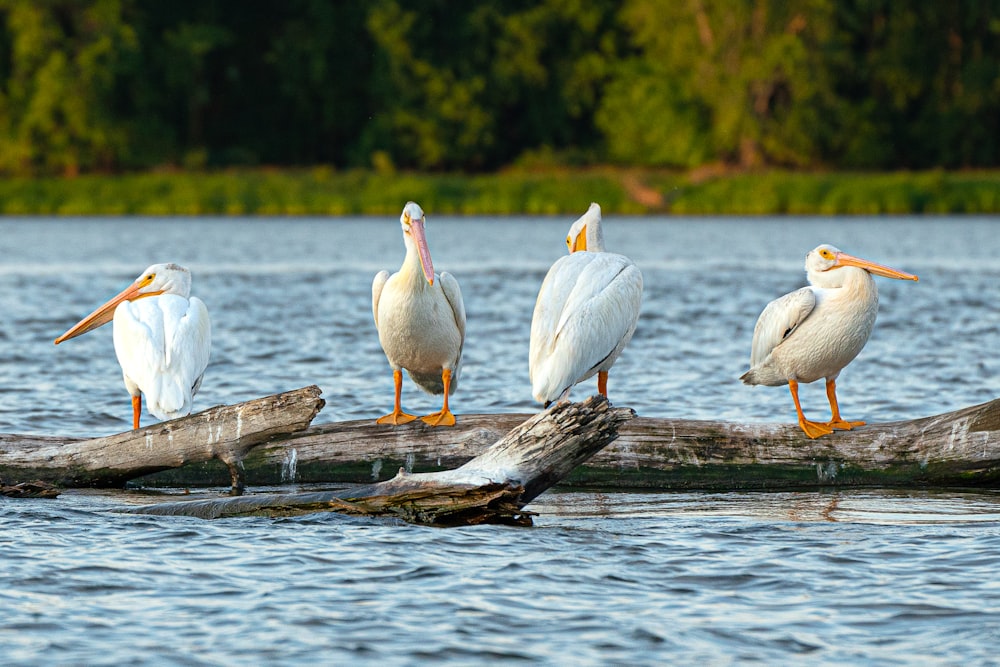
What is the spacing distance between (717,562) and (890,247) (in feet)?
71.2

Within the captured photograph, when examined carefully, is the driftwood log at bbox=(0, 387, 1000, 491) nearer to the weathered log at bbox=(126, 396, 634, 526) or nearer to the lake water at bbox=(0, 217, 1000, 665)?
the lake water at bbox=(0, 217, 1000, 665)

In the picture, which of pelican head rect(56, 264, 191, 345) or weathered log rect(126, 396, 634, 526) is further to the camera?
pelican head rect(56, 264, 191, 345)

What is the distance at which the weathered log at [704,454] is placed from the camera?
6.81 meters

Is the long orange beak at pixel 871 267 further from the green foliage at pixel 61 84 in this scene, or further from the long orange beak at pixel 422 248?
the green foliage at pixel 61 84

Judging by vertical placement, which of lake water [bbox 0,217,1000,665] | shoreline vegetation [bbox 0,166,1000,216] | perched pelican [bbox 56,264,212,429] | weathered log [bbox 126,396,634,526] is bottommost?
lake water [bbox 0,217,1000,665]

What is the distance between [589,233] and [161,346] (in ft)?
7.13

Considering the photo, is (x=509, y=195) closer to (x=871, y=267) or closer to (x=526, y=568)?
(x=871, y=267)

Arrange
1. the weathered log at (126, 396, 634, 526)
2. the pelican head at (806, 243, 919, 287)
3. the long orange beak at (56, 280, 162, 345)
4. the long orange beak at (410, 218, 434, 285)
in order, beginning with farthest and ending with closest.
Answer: the long orange beak at (56, 280, 162, 345) → the pelican head at (806, 243, 919, 287) → the long orange beak at (410, 218, 434, 285) → the weathered log at (126, 396, 634, 526)

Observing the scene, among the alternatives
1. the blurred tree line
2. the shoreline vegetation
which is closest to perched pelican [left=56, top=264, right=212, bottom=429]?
the shoreline vegetation

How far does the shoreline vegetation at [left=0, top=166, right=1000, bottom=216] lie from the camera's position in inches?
1312

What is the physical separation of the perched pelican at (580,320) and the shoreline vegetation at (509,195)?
26.6m

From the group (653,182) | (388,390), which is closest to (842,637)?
(388,390)

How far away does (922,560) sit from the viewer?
19.1ft

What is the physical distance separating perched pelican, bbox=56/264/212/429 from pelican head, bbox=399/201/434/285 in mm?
1156
